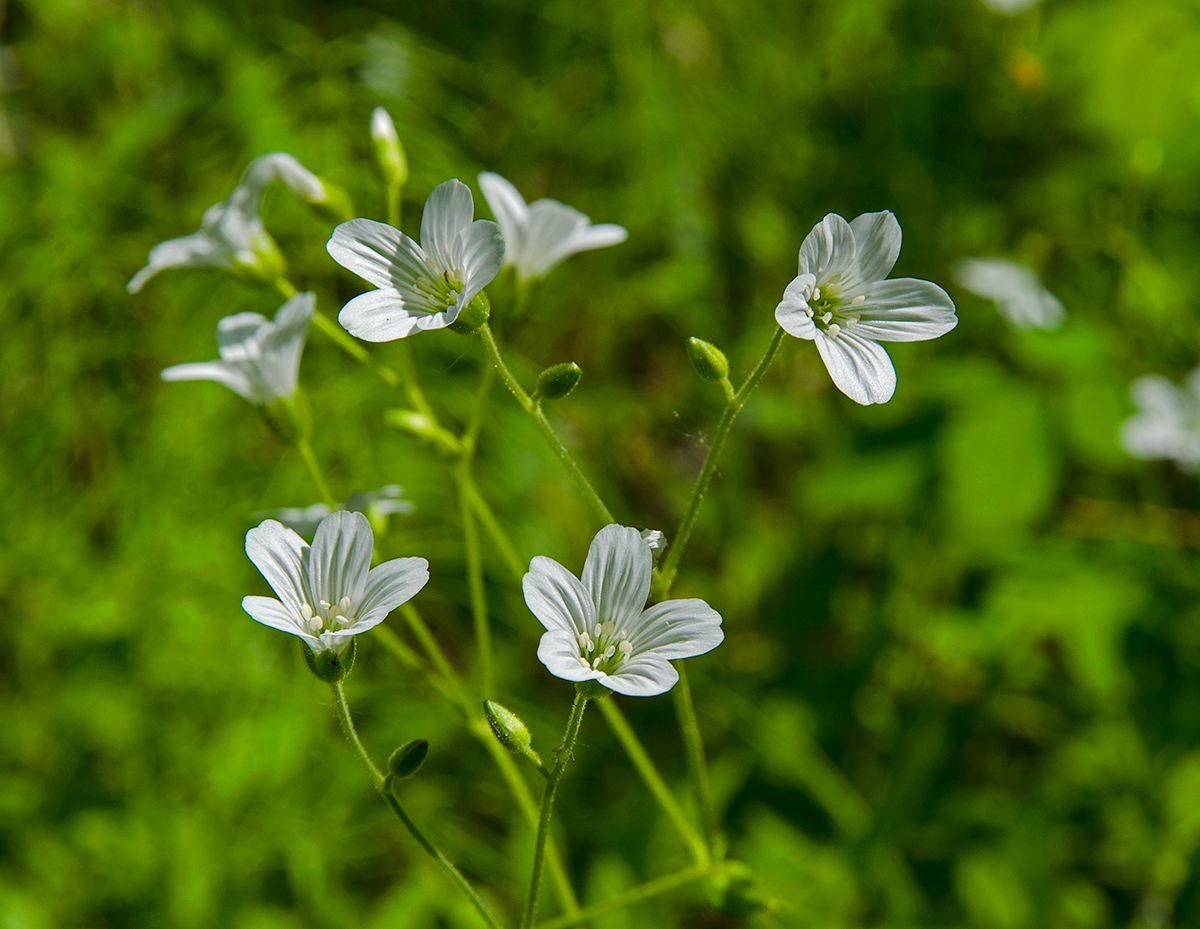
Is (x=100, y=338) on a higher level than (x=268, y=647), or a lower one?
higher

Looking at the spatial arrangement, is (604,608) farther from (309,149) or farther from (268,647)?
(309,149)

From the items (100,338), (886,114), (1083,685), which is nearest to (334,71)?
(100,338)

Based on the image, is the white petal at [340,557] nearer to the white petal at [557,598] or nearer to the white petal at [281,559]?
the white petal at [281,559]

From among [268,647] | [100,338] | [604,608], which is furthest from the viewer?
[100,338]

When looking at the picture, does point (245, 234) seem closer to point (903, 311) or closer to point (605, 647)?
point (605, 647)

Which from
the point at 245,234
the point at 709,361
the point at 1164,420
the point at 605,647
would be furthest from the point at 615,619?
the point at 1164,420

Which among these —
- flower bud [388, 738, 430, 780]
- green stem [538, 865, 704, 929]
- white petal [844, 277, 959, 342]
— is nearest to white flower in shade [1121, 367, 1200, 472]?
white petal [844, 277, 959, 342]
